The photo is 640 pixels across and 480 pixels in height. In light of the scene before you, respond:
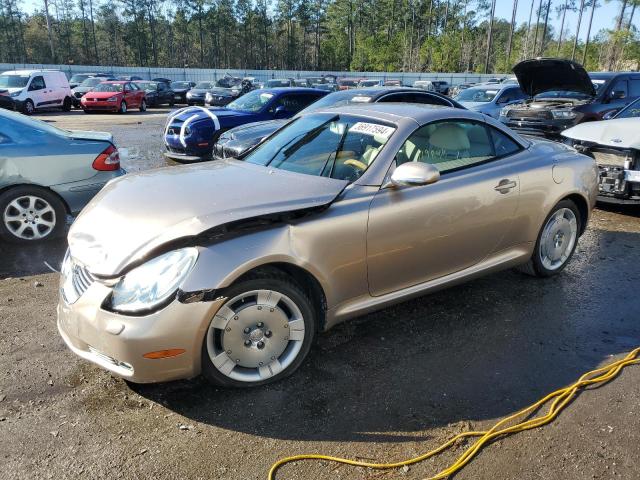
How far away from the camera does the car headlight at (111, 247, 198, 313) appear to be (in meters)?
2.69

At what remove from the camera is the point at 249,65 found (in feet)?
277

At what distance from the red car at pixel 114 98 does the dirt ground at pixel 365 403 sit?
2115 cm

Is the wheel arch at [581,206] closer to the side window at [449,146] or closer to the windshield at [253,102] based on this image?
the side window at [449,146]

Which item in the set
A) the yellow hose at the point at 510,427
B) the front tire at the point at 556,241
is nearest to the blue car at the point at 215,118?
the front tire at the point at 556,241

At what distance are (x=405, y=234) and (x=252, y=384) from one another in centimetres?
135

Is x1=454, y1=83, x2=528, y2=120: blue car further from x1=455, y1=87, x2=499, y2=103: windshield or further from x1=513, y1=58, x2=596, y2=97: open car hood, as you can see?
x1=513, y1=58, x2=596, y2=97: open car hood

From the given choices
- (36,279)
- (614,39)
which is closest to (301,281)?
(36,279)

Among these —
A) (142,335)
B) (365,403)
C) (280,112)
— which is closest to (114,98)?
(280,112)

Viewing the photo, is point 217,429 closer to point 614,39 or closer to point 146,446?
point 146,446

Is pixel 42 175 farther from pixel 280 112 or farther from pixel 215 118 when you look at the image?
pixel 280 112

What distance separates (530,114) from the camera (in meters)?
10.7

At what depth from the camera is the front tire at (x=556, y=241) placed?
4.59 meters

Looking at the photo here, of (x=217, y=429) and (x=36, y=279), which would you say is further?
(x=36, y=279)

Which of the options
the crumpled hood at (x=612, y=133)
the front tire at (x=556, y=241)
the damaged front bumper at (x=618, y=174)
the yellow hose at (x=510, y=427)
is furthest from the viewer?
the crumpled hood at (x=612, y=133)
